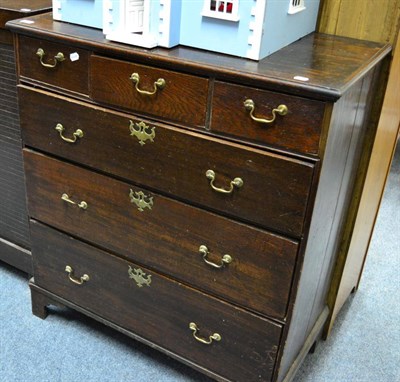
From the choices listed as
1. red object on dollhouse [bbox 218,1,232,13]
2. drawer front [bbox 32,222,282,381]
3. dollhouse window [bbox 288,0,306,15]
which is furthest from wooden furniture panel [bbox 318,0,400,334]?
drawer front [bbox 32,222,282,381]

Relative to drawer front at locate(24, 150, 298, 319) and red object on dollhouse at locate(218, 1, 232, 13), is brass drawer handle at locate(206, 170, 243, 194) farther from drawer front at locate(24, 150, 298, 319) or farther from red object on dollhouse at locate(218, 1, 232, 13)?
red object on dollhouse at locate(218, 1, 232, 13)

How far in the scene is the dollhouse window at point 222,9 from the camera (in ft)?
3.64

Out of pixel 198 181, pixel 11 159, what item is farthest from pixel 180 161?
pixel 11 159

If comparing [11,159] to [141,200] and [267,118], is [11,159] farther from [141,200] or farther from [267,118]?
[267,118]

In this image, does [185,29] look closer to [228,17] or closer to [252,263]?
[228,17]

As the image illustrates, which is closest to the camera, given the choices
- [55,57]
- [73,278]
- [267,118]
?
[267,118]

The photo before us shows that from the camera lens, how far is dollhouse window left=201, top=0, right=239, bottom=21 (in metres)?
1.11

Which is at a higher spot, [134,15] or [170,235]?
[134,15]

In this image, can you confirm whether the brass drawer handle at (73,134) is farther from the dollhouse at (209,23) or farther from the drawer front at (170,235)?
the dollhouse at (209,23)

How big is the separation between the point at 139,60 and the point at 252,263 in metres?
0.51

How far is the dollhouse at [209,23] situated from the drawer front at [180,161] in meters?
0.19

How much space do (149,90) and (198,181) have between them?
0.74 ft

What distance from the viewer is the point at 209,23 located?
1.16 meters

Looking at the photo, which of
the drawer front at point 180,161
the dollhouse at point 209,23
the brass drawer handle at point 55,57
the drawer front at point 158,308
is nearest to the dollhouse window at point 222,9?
the dollhouse at point 209,23
